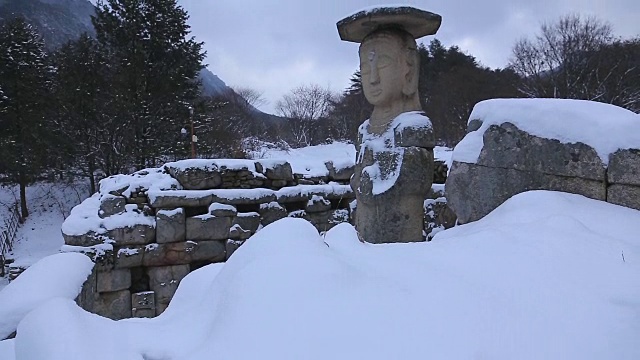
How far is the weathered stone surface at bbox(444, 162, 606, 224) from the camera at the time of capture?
2176 mm

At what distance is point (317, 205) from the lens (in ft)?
18.0

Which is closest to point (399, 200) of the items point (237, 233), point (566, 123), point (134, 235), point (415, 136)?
point (415, 136)

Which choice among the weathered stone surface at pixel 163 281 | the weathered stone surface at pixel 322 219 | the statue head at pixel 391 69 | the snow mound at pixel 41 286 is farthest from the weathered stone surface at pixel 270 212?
the snow mound at pixel 41 286

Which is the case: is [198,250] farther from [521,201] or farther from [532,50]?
[532,50]

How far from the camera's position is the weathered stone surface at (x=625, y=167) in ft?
6.44

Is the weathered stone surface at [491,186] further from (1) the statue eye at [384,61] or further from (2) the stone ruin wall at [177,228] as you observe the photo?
(2) the stone ruin wall at [177,228]

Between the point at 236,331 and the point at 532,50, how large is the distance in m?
17.2

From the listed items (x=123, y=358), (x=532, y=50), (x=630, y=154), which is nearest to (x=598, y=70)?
(x=532, y=50)

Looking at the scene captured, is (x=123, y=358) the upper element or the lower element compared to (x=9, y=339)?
upper

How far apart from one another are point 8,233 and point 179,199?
9.60 metres

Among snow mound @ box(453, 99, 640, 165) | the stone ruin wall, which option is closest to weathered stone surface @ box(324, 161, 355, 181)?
the stone ruin wall

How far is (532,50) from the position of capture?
1523 cm

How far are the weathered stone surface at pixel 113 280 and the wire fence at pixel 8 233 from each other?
682cm

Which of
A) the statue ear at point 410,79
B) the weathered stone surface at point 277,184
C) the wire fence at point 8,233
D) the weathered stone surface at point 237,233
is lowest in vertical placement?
the wire fence at point 8,233
